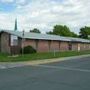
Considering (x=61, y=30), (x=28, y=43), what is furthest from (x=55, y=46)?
(x=61, y=30)

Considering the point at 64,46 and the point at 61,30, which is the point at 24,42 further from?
the point at 61,30

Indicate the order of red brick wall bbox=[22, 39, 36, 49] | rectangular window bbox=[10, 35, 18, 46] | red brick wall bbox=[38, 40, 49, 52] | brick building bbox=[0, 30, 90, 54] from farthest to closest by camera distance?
red brick wall bbox=[38, 40, 49, 52] < red brick wall bbox=[22, 39, 36, 49] < brick building bbox=[0, 30, 90, 54] < rectangular window bbox=[10, 35, 18, 46]

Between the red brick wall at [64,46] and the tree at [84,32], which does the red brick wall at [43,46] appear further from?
the tree at [84,32]

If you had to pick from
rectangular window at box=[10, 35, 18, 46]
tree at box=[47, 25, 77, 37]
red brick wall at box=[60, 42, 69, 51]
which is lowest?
red brick wall at box=[60, 42, 69, 51]

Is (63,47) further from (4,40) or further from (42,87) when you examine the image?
(42,87)

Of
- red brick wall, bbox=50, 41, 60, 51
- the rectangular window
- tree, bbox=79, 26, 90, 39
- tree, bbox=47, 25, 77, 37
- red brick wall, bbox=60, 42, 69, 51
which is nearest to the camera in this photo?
the rectangular window

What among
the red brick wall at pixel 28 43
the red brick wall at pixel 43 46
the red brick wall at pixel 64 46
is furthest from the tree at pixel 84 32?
the red brick wall at pixel 28 43

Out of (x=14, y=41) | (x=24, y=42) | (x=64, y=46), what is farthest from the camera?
(x=64, y=46)

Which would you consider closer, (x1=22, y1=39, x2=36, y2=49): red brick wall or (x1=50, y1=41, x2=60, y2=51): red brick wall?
(x1=22, y1=39, x2=36, y2=49): red brick wall

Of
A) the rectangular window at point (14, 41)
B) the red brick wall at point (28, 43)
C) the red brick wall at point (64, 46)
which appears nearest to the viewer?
the rectangular window at point (14, 41)

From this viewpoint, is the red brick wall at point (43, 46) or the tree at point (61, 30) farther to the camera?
the tree at point (61, 30)

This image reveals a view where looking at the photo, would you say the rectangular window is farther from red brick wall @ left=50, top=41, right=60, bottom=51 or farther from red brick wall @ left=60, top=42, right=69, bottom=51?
red brick wall @ left=60, top=42, right=69, bottom=51

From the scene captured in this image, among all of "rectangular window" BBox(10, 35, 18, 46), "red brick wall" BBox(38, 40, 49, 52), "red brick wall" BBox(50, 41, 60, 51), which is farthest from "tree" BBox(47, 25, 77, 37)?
"rectangular window" BBox(10, 35, 18, 46)

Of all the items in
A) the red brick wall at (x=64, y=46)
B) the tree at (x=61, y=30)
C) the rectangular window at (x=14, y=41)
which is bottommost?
the red brick wall at (x=64, y=46)
